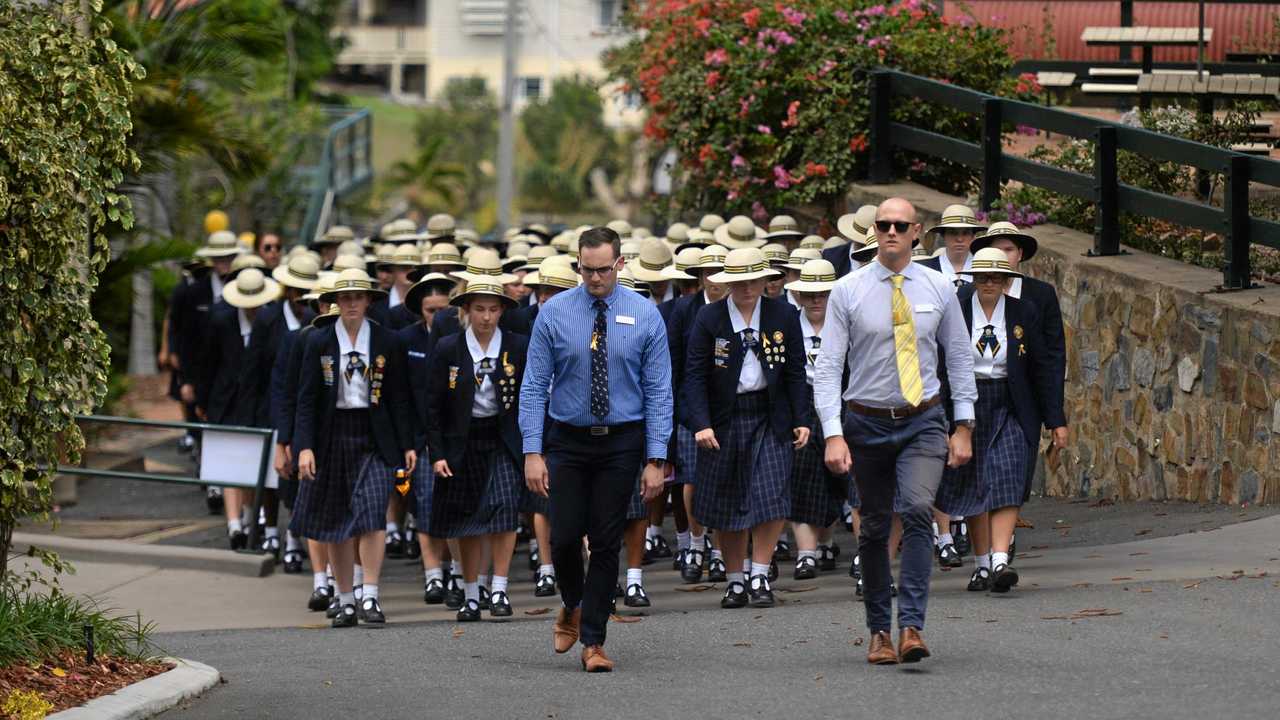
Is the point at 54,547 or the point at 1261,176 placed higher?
the point at 1261,176

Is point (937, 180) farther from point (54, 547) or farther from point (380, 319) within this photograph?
point (54, 547)

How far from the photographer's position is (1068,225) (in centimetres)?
1446

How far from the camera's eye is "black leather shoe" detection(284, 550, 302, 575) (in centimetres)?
1290

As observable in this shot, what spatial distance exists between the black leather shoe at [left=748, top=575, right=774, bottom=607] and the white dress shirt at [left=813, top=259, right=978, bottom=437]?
7.08 feet

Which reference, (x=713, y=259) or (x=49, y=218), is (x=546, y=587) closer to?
(x=713, y=259)

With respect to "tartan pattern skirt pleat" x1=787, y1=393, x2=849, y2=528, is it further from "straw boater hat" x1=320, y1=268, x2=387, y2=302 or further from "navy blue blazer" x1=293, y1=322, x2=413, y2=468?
"straw boater hat" x1=320, y1=268, x2=387, y2=302

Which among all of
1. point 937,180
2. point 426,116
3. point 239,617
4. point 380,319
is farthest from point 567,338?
point 426,116

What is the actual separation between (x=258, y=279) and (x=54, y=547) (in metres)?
2.33

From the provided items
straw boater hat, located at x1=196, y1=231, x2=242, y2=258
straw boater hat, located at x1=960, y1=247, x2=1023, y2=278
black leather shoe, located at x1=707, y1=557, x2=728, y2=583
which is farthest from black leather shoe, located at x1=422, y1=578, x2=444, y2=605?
straw boater hat, located at x1=196, y1=231, x2=242, y2=258

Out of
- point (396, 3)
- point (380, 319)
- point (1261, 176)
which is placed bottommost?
point (380, 319)

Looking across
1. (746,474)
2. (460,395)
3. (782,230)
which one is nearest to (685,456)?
(746,474)

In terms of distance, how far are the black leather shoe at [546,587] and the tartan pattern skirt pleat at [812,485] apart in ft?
4.82

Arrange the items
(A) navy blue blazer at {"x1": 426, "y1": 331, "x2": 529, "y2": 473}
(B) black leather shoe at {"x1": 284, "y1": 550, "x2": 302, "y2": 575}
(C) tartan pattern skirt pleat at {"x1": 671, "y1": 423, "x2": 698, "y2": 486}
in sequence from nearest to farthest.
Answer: (A) navy blue blazer at {"x1": 426, "y1": 331, "x2": 529, "y2": 473} < (C) tartan pattern skirt pleat at {"x1": 671, "y1": 423, "x2": 698, "y2": 486} < (B) black leather shoe at {"x1": 284, "y1": 550, "x2": 302, "y2": 575}

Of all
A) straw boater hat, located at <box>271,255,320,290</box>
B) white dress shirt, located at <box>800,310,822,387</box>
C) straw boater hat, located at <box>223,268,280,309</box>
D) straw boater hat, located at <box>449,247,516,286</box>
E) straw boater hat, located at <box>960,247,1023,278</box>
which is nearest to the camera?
straw boater hat, located at <box>960,247,1023,278</box>
